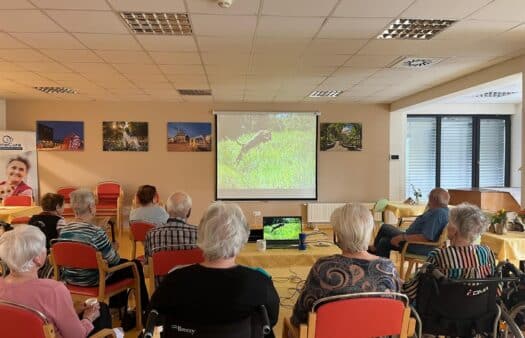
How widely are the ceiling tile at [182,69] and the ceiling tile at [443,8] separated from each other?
2.88 m

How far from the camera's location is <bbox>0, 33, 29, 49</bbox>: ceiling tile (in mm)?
4065

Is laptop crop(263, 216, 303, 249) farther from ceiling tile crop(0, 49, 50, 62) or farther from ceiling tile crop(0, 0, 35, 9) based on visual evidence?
ceiling tile crop(0, 49, 50, 62)

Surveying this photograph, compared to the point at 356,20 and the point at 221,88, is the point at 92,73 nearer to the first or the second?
the point at 221,88

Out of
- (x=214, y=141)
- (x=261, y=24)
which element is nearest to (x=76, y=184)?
(x=214, y=141)

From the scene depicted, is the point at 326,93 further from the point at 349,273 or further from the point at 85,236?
the point at 349,273

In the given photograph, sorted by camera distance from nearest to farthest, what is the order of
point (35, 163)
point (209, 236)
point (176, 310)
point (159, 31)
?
1. point (176, 310)
2. point (209, 236)
3. point (159, 31)
4. point (35, 163)

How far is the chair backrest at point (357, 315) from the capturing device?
5.73 ft

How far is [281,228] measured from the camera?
3.72m

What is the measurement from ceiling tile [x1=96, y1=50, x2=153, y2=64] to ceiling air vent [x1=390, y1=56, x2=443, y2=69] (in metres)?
3.21

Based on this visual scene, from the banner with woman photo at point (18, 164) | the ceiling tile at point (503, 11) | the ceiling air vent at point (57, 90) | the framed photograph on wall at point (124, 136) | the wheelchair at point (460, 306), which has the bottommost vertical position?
the wheelchair at point (460, 306)

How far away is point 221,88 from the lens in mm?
6910

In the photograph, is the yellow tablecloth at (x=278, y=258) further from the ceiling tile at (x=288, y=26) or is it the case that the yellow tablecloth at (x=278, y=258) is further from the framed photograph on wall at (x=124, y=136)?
the framed photograph on wall at (x=124, y=136)

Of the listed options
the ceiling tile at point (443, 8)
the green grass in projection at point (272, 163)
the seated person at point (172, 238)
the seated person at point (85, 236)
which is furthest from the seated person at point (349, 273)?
the green grass in projection at point (272, 163)

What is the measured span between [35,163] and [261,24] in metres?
6.60
